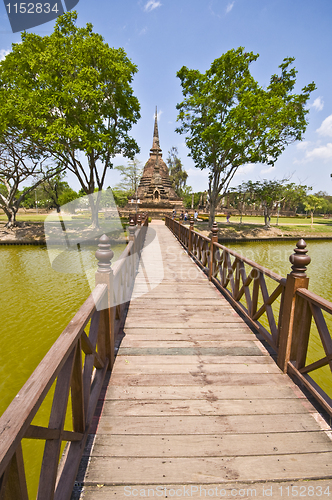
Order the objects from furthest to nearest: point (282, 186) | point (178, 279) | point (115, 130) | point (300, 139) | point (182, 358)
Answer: point (282, 186), point (300, 139), point (115, 130), point (178, 279), point (182, 358)

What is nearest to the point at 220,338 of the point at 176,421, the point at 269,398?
the point at 269,398

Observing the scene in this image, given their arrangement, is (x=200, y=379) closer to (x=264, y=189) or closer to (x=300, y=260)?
(x=300, y=260)

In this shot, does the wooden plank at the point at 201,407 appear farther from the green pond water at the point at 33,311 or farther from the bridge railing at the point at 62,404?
the green pond water at the point at 33,311

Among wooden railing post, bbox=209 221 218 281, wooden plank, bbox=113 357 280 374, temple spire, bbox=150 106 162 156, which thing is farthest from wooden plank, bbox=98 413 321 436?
temple spire, bbox=150 106 162 156

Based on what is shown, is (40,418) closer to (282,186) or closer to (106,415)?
(106,415)

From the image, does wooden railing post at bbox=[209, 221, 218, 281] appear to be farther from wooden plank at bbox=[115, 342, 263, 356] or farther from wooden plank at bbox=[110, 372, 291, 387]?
wooden plank at bbox=[110, 372, 291, 387]

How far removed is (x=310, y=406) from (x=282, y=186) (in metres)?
26.3

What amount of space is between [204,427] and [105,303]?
138 centimetres

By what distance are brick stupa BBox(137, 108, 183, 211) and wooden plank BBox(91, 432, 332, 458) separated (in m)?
39.2

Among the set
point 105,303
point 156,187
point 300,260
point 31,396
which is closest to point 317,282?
point 300,260

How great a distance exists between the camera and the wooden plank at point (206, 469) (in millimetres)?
1716

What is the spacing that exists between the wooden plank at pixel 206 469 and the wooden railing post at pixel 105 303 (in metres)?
1.02

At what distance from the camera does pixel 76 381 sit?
1.87 metres
